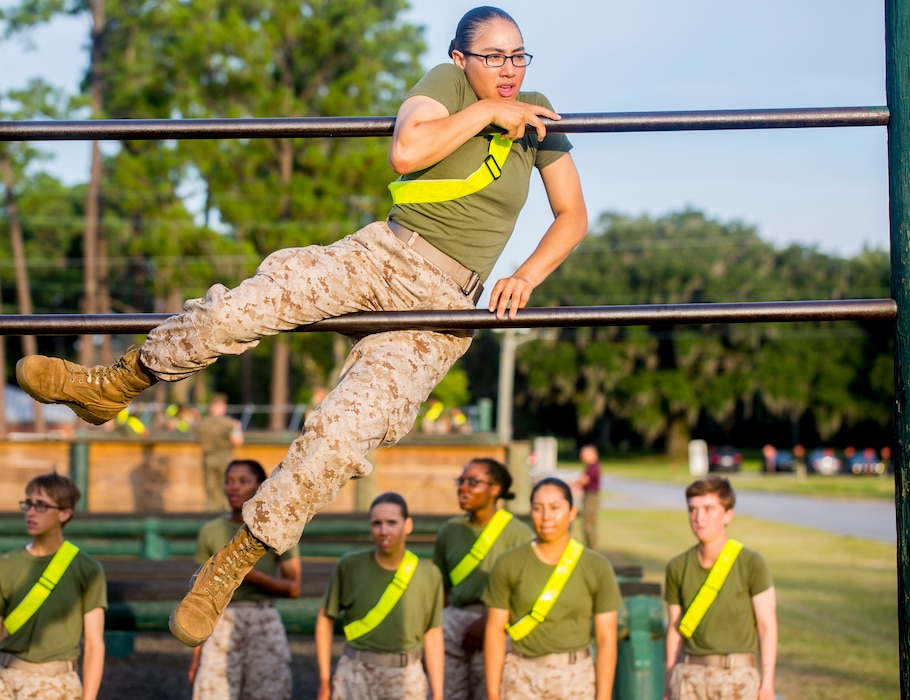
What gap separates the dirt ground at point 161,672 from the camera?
877 cm

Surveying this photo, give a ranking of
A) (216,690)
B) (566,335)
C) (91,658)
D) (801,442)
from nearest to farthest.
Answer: (91,658), (216,690), (566,335), (801,442)

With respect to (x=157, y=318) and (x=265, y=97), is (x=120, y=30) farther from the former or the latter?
(x=157, y=318)

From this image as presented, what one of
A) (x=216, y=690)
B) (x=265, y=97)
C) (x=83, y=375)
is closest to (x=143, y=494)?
(x=216, y=690)

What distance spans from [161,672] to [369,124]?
26.4 ft

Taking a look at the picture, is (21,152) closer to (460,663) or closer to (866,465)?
(460,663)

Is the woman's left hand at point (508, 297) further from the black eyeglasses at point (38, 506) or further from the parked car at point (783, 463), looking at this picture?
the parked car at point (783, 463)

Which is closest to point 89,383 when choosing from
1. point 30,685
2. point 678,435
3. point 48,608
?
point 48,608

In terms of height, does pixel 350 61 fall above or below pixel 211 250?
above

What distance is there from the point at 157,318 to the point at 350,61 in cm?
3154

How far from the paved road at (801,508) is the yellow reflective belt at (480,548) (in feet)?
52.4

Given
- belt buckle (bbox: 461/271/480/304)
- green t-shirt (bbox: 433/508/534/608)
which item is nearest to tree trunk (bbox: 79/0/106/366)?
green t-shirt (bbox: 433/508/534/608)

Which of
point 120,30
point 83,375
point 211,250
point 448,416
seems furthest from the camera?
point 120,30

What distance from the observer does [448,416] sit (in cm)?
2694

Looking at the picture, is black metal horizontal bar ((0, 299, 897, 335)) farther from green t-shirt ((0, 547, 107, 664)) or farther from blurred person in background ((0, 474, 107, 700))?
green t-shirt ((0, 547, 107, 664))
